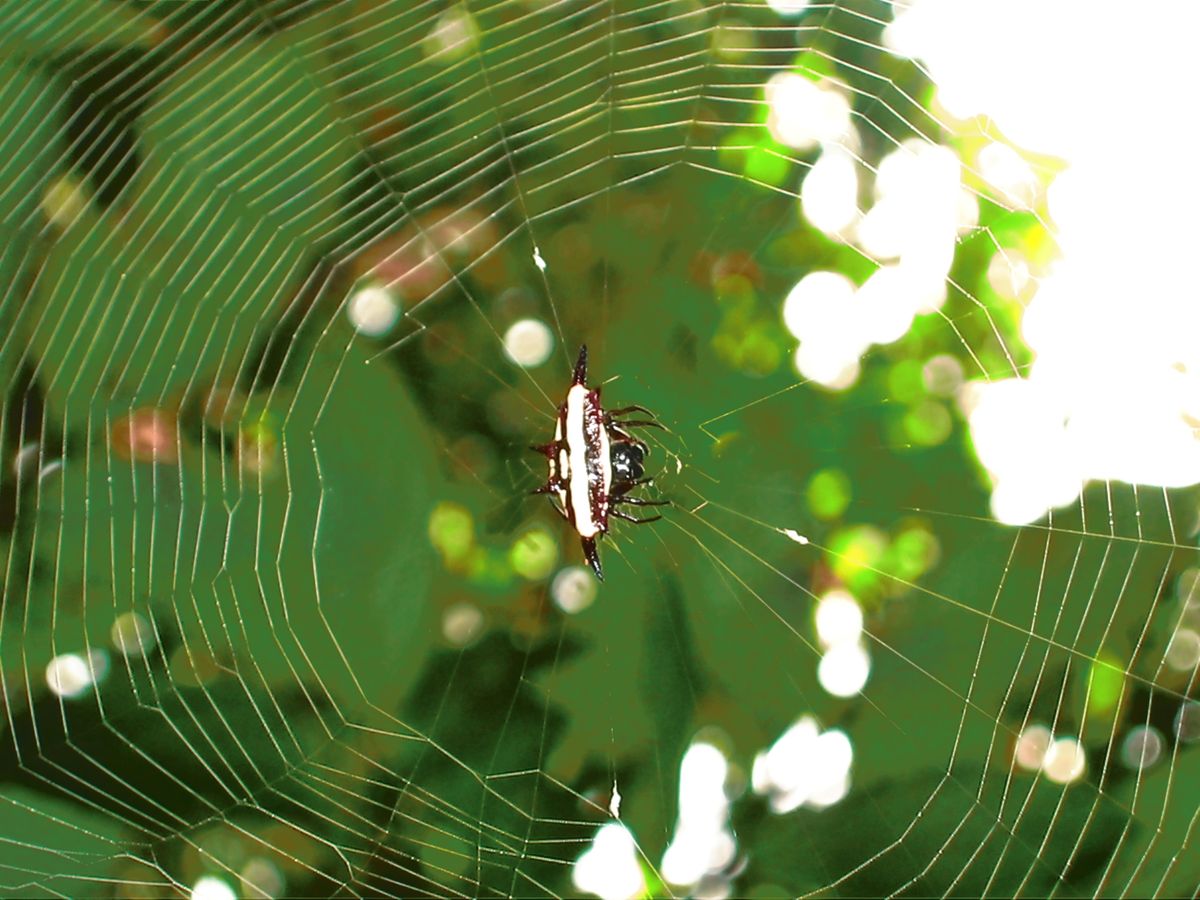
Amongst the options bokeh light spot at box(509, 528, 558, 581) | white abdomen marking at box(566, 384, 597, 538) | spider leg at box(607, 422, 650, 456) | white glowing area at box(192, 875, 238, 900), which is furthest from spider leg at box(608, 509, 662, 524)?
white glowing area at box(192, 875, 238, 900)

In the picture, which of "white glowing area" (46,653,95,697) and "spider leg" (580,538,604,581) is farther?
"spider leg" (580,538,604,581)

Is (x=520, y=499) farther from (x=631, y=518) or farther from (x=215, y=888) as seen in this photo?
(x=215, y=888)

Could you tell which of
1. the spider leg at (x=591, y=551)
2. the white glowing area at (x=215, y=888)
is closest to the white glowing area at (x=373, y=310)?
the spider leg at (x=591, y=551)

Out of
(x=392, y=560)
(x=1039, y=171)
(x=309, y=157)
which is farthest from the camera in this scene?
(x=392, y=560)

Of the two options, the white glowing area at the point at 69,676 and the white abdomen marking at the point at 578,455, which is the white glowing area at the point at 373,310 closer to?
the white abdomen marking at the point at 578,455

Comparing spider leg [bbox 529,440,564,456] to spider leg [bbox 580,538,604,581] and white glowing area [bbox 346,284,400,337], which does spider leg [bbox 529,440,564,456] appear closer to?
spider leg [bbox 580,538,604,581]

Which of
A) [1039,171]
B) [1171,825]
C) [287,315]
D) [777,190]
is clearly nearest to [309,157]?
[287,315]

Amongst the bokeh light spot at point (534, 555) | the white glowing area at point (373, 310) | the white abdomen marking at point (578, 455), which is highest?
the white glowing area at point (373, 310)

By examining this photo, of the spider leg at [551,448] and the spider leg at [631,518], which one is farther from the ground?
the spider leg at [551,448]

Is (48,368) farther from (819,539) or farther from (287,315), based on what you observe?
(819,539)
